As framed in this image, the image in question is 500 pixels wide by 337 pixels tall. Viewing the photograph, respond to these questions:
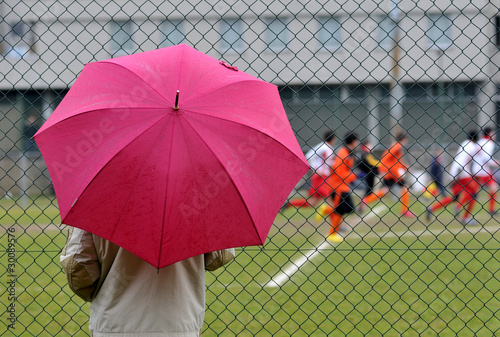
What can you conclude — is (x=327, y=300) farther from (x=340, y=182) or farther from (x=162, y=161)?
(x=162, y=161)

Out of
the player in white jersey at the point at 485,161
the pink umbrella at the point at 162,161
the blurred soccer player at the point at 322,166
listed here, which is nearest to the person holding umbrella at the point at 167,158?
the pink umbrella at the point at 162,161

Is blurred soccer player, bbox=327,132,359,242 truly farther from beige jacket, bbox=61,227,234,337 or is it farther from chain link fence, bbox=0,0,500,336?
beige jacket, bbox=61,227,234,337

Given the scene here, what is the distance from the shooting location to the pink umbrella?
81.7 inches

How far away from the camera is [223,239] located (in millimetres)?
2174

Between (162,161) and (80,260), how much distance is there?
25.5 inches

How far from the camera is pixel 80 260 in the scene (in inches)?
95.3

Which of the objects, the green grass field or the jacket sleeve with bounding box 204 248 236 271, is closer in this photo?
the jacket sleeve with bounding box 204 248 236 271

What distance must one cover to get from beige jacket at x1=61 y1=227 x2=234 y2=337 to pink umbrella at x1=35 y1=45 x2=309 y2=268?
37 centimetres

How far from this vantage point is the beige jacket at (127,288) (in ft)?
7.99

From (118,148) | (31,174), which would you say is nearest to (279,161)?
(118,148)

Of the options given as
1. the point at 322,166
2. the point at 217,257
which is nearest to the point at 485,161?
the point at 322,166

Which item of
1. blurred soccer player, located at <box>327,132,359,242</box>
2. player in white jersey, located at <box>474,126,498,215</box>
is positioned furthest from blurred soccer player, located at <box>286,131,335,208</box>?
player in white jersey, located at <box>474,126,498,215</box>

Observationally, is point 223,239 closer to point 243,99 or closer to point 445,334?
point 243,99

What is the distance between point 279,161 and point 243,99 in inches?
10.8
